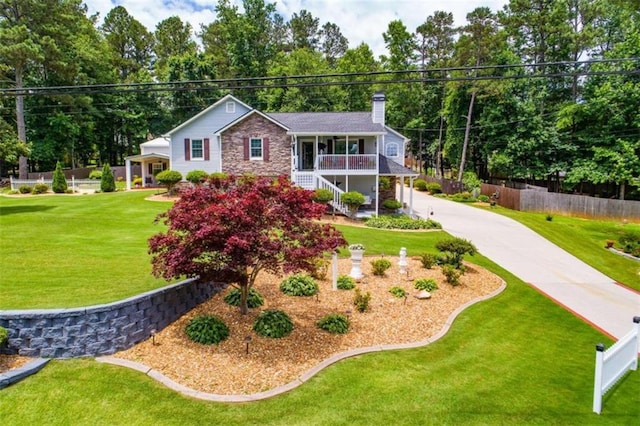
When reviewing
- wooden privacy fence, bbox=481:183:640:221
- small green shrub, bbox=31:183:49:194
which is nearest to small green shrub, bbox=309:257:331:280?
wooden privacy fence, bbox=481:183:640:221

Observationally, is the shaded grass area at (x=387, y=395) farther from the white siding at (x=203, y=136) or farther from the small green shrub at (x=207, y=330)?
the white siding at (x=203, y=136)

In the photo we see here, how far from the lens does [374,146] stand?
26109 mm

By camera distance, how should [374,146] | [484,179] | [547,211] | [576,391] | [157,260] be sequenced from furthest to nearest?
[484,179]
[547,211]
[374,146]
[157,260]
[576,391]

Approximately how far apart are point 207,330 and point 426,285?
20.5 ft

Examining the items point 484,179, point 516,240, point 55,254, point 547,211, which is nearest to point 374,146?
point 516,240

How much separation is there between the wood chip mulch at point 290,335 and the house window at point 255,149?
50.9 ft

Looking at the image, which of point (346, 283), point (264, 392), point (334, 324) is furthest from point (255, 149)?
point (264, 392)

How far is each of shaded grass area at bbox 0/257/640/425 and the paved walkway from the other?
2995 mm

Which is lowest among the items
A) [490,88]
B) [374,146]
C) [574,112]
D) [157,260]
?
[157,260]

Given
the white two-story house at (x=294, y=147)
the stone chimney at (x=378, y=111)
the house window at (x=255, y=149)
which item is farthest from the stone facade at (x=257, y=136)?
the stone chimney at (x=378, y=111)

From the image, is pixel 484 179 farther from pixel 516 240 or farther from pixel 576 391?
pixel 576 391

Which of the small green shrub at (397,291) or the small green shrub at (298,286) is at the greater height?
the small green shrub at (298,286)

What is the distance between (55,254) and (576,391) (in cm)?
1289

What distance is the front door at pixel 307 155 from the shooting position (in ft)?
86.2
